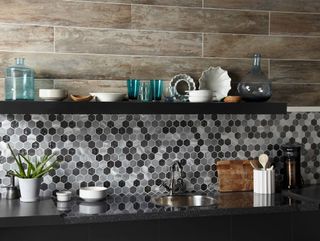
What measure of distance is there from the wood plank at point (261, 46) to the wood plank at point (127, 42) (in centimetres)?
10

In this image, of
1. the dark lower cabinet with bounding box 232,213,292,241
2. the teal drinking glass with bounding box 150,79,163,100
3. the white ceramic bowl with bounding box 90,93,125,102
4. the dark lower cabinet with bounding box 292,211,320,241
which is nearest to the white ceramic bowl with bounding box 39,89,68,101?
the white ceramic bowl with bounding box 90,93,125,102

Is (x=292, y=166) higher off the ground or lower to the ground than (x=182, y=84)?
lower

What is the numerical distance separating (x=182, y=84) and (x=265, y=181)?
81cm

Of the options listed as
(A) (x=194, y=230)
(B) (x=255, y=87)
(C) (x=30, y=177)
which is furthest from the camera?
(B) (x=255, y=87)

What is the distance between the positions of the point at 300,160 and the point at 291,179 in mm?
195

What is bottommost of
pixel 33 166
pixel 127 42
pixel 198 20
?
pixel 33 166

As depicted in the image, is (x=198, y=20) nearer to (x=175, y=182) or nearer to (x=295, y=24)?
(x=295, y=24)

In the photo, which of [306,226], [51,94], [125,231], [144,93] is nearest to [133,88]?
[144,93]

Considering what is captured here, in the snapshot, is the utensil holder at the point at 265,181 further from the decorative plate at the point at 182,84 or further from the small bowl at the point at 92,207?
the small bowl at the point at 92,207

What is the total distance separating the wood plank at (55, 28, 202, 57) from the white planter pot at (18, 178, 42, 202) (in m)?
0.82

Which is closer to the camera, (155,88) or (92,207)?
(92,207)

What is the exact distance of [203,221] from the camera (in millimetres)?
3193

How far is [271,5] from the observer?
3.62 metres

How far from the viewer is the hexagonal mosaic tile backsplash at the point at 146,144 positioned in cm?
324
